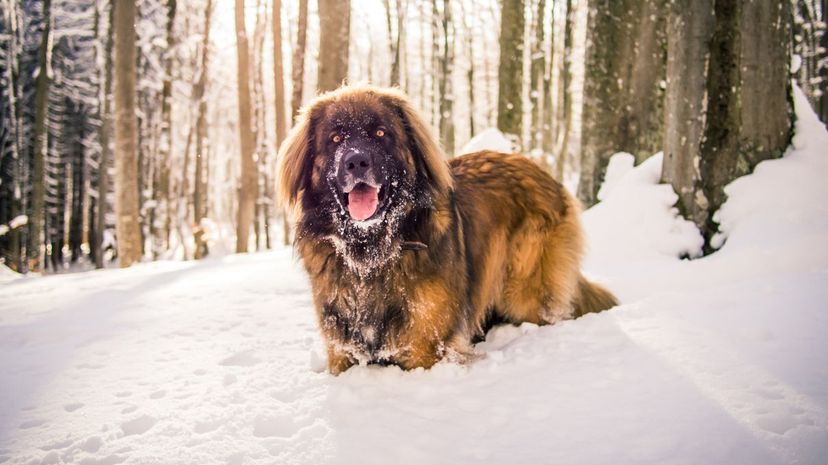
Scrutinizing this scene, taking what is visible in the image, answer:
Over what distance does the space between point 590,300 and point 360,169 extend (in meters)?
1.82

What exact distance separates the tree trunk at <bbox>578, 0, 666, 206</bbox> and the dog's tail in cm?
354

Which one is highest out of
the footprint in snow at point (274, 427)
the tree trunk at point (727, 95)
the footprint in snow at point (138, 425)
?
the tree trunk at point (727, 95)

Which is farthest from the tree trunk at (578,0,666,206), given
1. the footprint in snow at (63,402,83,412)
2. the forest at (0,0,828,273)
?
the footprint in snow at (63,402,83,412)

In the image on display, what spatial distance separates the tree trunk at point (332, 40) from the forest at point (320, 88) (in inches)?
0.8

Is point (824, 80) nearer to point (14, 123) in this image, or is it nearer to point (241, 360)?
point (241, 360)

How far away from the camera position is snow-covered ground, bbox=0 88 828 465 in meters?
1.58

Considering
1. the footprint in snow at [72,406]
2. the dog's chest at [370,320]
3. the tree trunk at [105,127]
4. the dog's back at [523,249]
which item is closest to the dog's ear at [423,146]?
the dog's back at [523,249]

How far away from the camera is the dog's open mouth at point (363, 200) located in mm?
2314

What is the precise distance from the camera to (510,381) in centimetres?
210

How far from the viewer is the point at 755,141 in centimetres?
371

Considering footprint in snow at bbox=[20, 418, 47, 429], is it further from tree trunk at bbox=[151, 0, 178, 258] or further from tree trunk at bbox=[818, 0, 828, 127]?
tree trunk at bbox=[818, 0, 828, 127]

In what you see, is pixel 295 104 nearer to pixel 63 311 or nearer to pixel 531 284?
pixel 63 311

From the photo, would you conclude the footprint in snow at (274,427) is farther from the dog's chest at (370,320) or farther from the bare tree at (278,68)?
the bare tree at (278,68)

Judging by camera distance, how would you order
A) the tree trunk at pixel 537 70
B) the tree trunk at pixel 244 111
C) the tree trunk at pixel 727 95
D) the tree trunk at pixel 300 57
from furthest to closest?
the tree trunk at pixel 537 70 < the tree trunk at pixel 244 111 < the tree trunk at pixel 300 57 < the tree trunk at pixel 727 95
